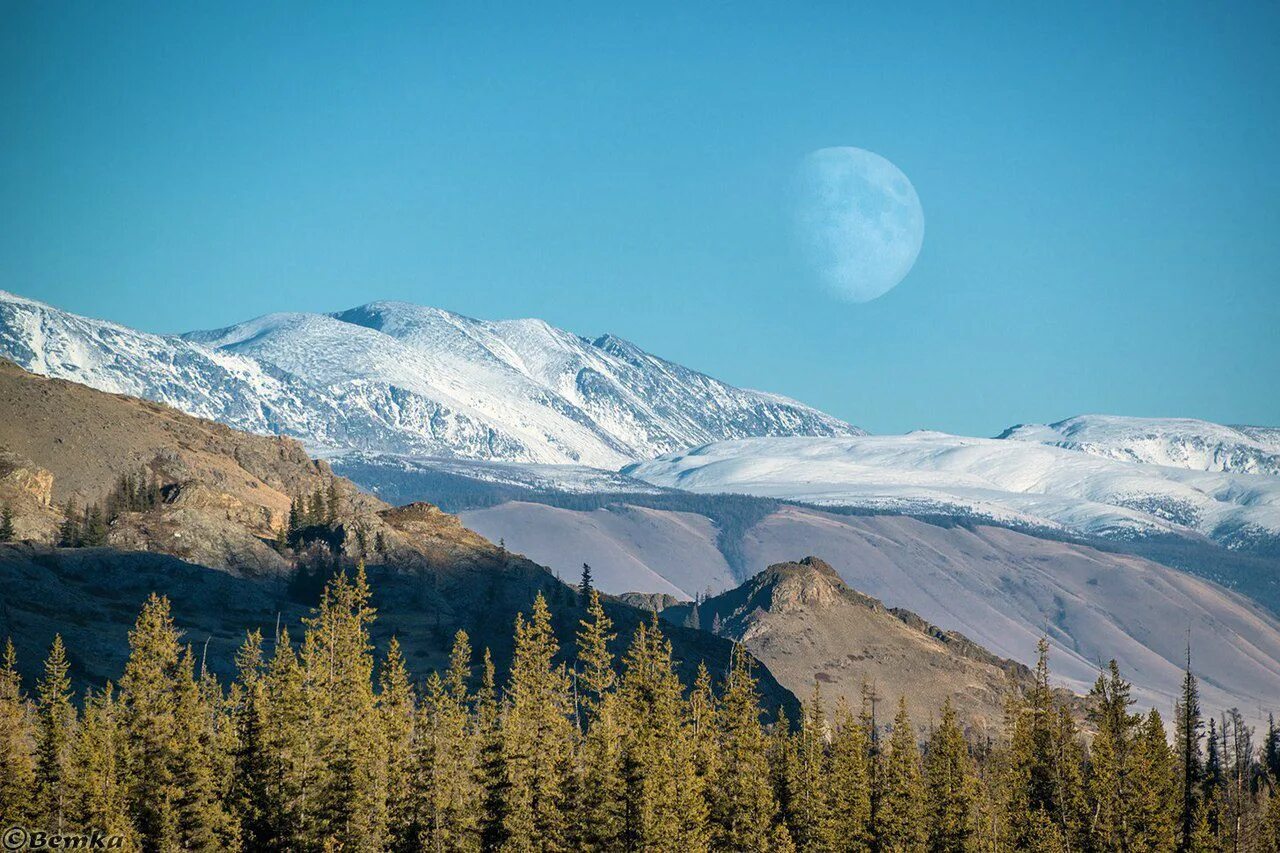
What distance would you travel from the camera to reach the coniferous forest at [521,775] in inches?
3681

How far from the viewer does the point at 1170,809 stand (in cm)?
11762

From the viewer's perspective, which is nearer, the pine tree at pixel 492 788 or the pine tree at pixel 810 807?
the pine tree at pixel 492 788

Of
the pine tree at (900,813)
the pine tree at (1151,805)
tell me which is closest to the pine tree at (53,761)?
the pine tree at (900,813)

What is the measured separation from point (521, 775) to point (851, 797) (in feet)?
88.1

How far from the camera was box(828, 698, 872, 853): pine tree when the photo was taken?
350 ft

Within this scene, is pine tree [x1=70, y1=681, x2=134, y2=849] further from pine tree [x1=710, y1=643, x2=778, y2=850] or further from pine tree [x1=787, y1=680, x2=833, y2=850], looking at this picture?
pine tree [x1=787, y1=680, x2=833, y2=850]

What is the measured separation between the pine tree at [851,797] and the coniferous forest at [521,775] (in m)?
0.21

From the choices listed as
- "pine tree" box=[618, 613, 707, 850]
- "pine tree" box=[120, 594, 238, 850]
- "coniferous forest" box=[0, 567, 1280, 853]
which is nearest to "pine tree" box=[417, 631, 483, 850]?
"coniferous forest" box=[0, 567, 1280, 853]

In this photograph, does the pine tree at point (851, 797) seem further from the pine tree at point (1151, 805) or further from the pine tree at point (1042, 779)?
the pine tree at point (1151, 805)

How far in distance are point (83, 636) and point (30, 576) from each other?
18665mm

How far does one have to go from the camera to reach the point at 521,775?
9675 centimetres

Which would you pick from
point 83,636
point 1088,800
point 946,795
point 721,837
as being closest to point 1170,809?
point 1088,800

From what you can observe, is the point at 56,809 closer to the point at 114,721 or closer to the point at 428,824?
the point at 114,721

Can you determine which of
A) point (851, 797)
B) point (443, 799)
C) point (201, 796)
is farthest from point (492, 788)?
point (851, 797)
